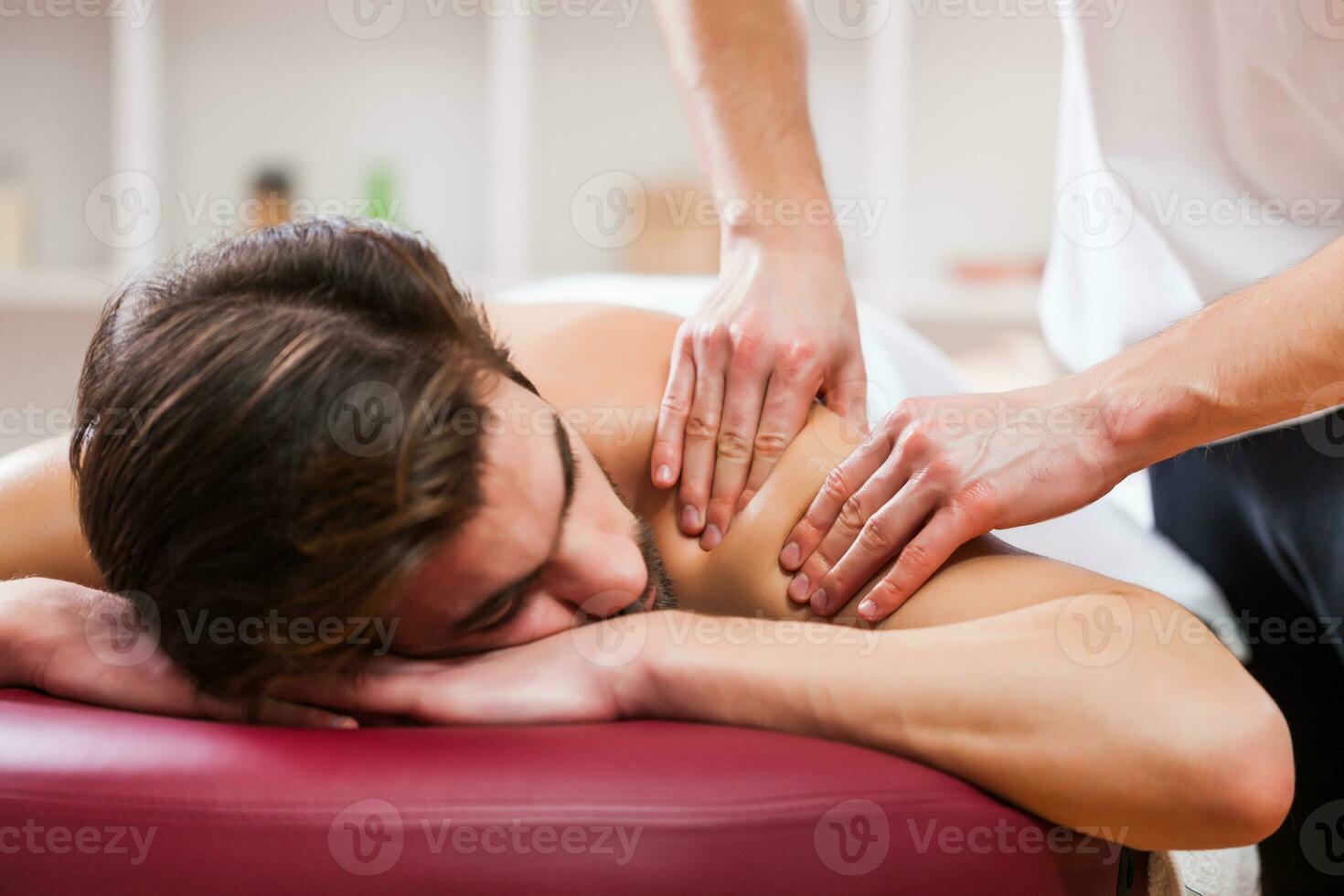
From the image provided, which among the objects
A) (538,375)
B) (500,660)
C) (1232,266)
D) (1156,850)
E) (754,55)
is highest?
(754,55)

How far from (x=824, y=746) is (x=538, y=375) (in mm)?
601

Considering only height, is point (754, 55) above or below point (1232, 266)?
above

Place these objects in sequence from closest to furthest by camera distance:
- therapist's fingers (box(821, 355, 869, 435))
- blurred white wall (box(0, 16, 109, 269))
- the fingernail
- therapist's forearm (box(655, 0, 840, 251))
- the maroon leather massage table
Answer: the maroon leather massage table < the fingernail < therapist's fingers (box(821, 355, 869, 435)) < therapist's forearm (box(655, 0, 840, 251)) < blurred white wall (box(0, 16, 109, 269))

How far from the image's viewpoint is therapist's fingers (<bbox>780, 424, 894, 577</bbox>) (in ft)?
3.69

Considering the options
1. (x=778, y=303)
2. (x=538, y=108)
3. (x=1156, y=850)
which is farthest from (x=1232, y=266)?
(x=538, y=108)

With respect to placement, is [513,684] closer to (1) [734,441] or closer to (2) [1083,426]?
(1) [734,441]

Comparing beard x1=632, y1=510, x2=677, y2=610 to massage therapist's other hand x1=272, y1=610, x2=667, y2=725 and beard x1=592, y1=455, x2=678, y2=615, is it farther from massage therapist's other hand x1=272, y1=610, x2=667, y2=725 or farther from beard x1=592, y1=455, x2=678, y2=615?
massage therapist's other hand x1=272, y1=610, x2=667, y2=725

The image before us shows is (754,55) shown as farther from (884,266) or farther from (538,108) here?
(538,108)

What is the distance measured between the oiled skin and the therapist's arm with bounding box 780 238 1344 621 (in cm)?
4

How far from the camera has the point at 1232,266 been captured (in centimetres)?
151

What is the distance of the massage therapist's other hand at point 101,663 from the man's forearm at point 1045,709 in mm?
327

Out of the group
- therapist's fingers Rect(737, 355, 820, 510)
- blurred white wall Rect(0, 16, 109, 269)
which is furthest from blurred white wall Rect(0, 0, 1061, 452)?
therapist's fingers Rect(737, 355, 820, 510)

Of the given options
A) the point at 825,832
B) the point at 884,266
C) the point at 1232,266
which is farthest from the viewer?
the point at 884,266

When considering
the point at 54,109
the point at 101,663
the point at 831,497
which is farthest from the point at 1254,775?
the point at 54,109
